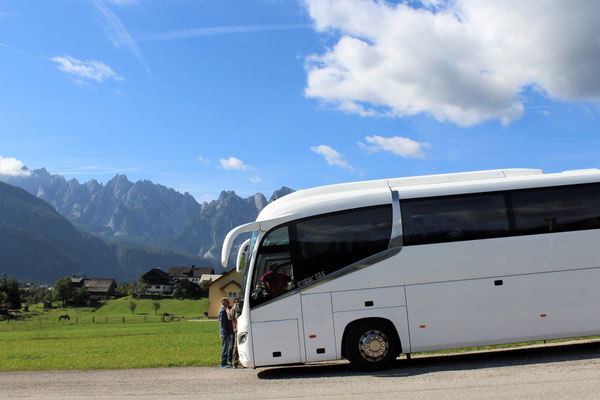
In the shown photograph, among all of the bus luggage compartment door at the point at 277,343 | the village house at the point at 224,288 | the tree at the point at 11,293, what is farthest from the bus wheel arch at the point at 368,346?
the tree at the point at 11,293

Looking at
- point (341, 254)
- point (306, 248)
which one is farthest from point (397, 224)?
point (306, 248)

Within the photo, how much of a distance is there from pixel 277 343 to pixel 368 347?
80.1 inches

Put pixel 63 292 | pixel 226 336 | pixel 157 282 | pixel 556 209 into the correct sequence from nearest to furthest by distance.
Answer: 1. pixel 556 209
2. pixel 226 336
3. pixel 63 292
4. pixel 157 282

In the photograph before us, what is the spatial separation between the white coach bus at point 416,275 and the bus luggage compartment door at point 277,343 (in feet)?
0.07

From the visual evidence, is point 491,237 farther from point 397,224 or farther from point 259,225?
point 259,225

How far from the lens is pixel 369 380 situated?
9.92 m

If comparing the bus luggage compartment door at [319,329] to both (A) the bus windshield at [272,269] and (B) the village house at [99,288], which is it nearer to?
(A) the bus windshield at [272,269]

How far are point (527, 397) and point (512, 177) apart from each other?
6142mm

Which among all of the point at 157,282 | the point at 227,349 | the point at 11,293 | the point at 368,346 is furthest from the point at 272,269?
the point at 157,282

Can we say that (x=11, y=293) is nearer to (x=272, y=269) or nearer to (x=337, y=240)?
(x=272, y=269)

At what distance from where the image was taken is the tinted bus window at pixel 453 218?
1112 centimetres

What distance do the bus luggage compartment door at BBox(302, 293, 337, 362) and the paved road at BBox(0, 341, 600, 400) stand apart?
0.51m

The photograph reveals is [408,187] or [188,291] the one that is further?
[188,291]

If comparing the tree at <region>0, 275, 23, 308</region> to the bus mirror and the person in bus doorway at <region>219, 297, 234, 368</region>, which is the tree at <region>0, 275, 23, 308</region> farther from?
the bus mirror
